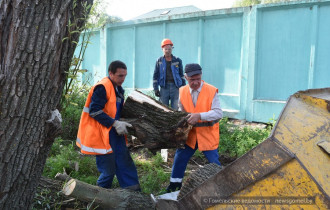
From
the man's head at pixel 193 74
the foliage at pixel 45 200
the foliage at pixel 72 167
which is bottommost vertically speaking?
the foliage at pixel 72 167

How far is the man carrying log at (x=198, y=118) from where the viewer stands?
3695mm

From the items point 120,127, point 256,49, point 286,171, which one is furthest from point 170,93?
point 286,171

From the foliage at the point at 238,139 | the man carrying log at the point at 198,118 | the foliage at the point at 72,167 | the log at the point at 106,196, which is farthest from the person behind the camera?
the foliage at the point at 238,139

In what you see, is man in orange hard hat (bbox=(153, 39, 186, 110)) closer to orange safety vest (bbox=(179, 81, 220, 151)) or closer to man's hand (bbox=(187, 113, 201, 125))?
orange safety vest (bbox=(179, 81, 220, 151))

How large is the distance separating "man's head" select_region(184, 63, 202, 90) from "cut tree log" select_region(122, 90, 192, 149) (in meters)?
0.41

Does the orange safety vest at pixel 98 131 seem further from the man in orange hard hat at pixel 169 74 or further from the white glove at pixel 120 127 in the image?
the man in orange hard hat at pixel 169 74

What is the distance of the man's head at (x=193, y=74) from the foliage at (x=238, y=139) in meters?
2.00

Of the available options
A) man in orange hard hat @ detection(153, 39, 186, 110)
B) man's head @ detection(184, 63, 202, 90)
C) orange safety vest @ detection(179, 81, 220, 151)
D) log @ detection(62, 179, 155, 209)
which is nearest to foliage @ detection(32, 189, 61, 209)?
log @ detection(62, 179, 155, 209)

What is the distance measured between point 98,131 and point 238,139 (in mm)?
3188

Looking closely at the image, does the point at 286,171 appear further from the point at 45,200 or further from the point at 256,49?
the point at 256,49

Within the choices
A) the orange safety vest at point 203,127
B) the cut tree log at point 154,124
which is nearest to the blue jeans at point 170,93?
the orange safety vest at point 203,127

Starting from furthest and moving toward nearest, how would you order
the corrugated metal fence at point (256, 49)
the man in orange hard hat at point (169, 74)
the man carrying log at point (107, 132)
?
1. the man in orange hard hat at point (169, 74)
2. the corrugated metal fence at point (256, 49)
3. the man carrying log at point (107, 132)

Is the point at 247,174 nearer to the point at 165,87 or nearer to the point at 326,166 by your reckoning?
the point at 326,166

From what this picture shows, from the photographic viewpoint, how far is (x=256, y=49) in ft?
22.7
